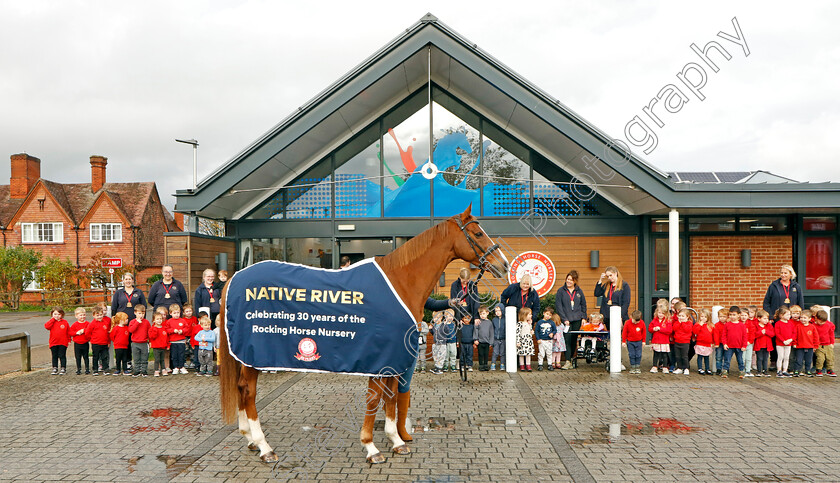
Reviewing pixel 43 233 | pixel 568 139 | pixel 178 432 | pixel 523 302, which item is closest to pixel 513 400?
pixel 523 302

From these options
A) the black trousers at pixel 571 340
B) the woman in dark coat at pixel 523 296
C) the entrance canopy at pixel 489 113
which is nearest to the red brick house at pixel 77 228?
the entrance canopy at pixel 489 113

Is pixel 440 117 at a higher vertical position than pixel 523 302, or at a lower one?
higher

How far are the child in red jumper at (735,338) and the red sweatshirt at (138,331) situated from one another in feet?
30.9

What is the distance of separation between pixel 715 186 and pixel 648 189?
134 centimetres

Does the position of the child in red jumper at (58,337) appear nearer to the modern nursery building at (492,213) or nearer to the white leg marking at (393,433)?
the modern nursery building at (492,213)

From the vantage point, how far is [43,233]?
98.1ft

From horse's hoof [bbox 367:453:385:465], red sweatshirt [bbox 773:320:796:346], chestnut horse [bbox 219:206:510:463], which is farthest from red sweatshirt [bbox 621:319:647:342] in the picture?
horse's hoof [bbox 367:453:385:465]

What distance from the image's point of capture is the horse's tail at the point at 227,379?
195 inches

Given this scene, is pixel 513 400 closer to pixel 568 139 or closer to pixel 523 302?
pixel 523 302

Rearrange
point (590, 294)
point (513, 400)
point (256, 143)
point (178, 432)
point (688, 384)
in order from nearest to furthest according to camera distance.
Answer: point (178, 432), point (513, 400), point (688, 384), point (256, 143), point (590, 294)

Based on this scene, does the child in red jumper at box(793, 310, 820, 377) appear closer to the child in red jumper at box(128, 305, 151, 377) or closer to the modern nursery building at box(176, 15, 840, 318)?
the modern nursery building at box(176, 15, 840, 318)

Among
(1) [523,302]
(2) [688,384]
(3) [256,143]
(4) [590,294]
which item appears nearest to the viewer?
(2) [688,384]

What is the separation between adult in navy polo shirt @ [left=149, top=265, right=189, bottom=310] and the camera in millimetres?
8745

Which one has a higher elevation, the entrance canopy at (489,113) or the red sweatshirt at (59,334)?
the entrance canopy at (489,113)
